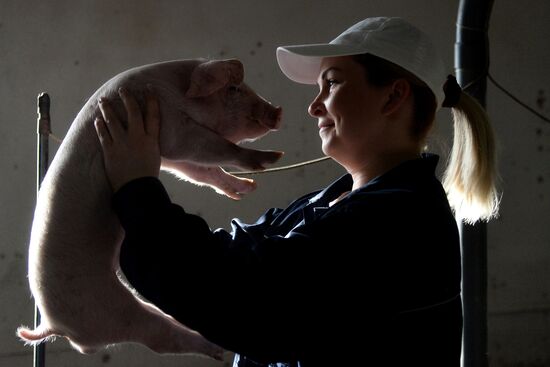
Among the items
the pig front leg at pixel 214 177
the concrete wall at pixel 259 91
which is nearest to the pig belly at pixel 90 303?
the pig front leg at pixel 214 177

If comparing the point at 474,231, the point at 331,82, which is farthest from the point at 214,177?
the point at 474,231

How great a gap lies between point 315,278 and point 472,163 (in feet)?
1.76

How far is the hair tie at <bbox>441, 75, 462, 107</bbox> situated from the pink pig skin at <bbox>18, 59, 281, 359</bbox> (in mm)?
421

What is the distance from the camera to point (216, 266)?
0.96 m

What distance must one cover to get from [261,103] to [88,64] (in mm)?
1782

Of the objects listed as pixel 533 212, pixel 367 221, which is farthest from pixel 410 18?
pixel 367 221

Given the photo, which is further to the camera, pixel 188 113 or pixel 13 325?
pixel 13 325

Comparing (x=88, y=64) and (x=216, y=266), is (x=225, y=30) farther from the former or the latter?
(x=216, y=266)

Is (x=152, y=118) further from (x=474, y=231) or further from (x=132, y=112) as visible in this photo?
(x=474, y=231)

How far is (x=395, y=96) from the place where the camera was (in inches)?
49.4

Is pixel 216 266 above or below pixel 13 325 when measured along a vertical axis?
above

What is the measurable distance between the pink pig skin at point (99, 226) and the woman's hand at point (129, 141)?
0.04 metres

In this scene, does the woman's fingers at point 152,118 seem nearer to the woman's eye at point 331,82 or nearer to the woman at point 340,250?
the woman at point 340,250

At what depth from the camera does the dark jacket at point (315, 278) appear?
37.8 inches
